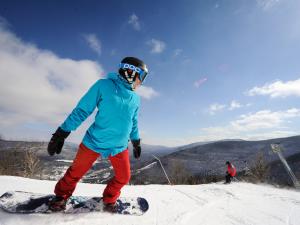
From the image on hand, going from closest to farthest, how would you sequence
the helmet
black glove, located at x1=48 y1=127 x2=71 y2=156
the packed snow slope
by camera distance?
1. the packed snow slope
2. black glove, located at x1=48 y1=127 x2=71 y2=156
3. the helmet

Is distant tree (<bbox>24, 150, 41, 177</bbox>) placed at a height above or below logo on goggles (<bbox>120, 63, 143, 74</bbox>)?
below

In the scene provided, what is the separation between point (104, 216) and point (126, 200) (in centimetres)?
62

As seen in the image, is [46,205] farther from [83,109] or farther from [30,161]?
[30,161]

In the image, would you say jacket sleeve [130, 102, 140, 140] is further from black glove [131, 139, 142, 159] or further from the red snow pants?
the red snow pants

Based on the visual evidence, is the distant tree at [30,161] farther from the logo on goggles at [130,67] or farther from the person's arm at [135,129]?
the logo on goggles at [130,67]

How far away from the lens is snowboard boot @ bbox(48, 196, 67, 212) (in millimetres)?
2482

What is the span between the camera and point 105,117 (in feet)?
8.82

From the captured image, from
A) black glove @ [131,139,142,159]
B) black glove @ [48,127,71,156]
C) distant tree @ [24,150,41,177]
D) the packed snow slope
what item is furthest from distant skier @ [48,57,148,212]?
distant tree @ [24,150,41,177]

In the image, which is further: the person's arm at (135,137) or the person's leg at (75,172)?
the person's arm at (135,137)

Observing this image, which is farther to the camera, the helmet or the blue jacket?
the helmet

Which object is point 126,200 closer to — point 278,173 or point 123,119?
point 123,119

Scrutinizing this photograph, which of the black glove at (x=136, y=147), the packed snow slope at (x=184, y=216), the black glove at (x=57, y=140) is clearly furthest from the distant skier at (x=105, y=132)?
the black glove at (x=136, y=147)

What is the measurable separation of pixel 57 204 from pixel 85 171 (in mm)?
447

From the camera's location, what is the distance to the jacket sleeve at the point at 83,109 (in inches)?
104
